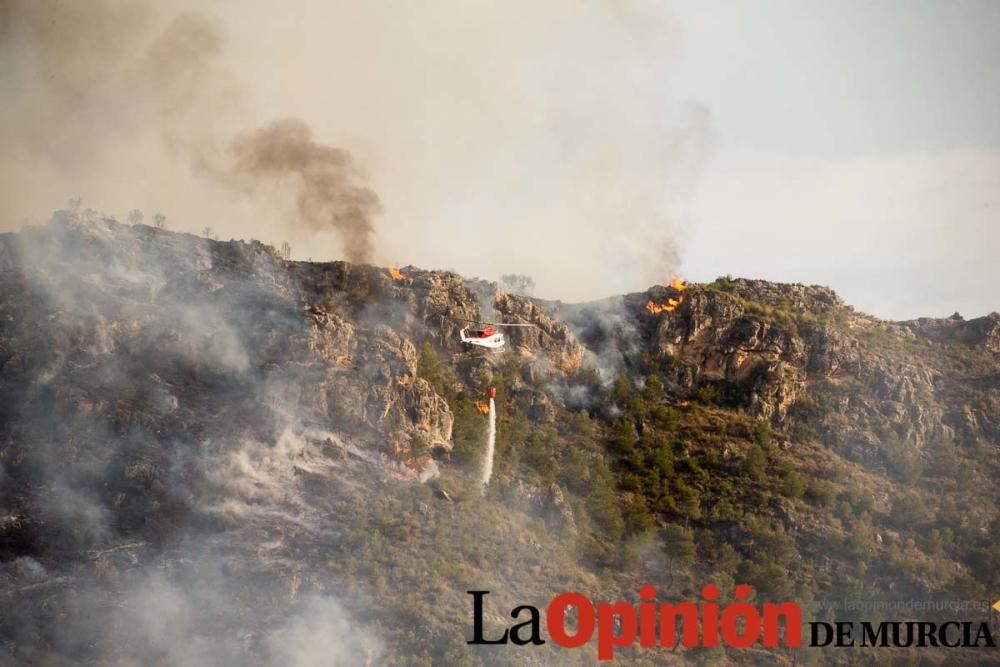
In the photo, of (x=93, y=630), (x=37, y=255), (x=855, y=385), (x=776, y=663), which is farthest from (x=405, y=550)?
(x=855, y=385)

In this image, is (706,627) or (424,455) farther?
(424,455)

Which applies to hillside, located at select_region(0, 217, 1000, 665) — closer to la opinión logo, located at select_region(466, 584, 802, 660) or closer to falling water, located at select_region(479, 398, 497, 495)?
falling water, located at select_region(479, 398, 497, 495)

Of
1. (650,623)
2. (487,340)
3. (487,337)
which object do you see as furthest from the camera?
(487,337)

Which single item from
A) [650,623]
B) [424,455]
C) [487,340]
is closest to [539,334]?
[487,340]

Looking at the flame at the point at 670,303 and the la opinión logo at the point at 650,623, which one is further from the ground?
the flame at the point at 670,303

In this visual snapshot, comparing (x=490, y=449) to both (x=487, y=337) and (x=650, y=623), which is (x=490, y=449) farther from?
(x=650, y=623)

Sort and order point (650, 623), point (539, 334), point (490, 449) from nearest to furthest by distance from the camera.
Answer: point (650, 623)
point (490, 449)
point (539, 334)

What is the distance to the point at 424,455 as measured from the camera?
490 ft

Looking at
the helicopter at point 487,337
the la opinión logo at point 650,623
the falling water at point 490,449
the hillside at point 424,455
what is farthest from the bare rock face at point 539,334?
the la opinión logo at point 650,623

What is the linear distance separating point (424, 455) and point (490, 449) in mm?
10596

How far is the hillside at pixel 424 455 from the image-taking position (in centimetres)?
12212

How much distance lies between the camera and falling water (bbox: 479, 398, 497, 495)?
151 meters

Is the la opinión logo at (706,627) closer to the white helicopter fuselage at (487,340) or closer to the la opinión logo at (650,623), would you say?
the la opinión logo at (650,623)

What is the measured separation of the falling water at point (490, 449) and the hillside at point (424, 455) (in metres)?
1.54
